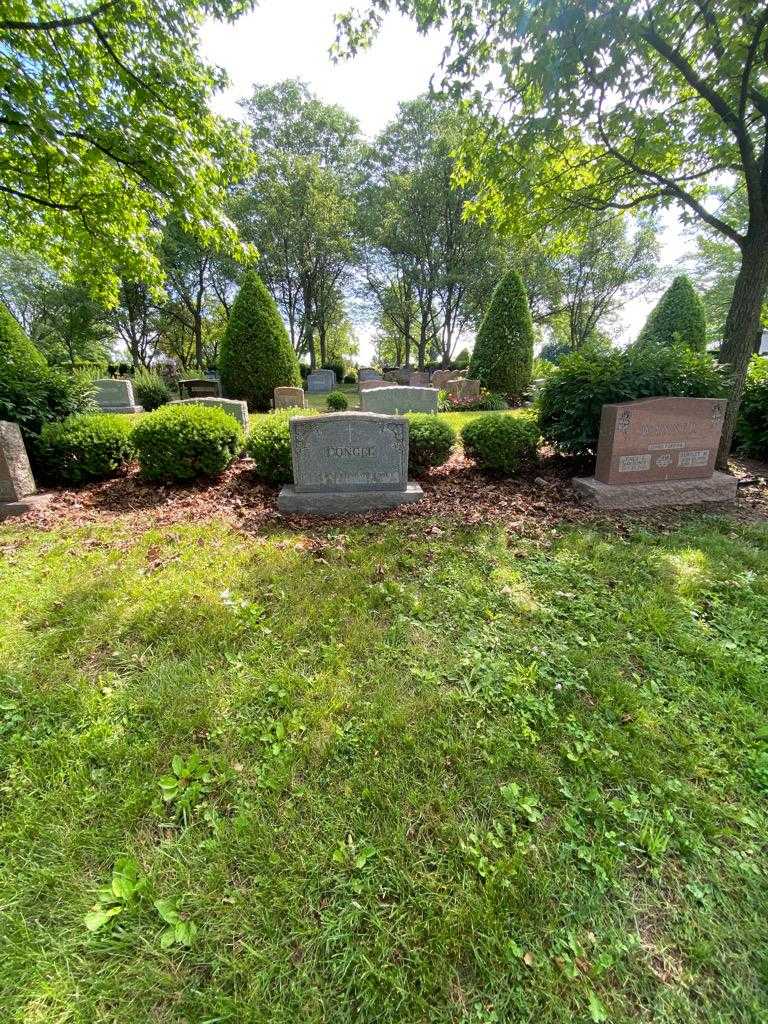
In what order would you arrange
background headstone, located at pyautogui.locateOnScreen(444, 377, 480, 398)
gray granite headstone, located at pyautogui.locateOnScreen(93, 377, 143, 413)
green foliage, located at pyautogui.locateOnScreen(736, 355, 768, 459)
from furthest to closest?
gray granite headstone, located at pyautogui.locateOnScreen(93, 377, 143, 413), background headstone, located at pyautogui.locateOnScreen(444, 377, 480, 398), green foliage, located at pyautogui.locateOnScreen(736, 355, 768, 459)

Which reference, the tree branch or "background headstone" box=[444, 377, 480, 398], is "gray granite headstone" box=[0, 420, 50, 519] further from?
"background headstone" box=[444, 377, 480, 398]

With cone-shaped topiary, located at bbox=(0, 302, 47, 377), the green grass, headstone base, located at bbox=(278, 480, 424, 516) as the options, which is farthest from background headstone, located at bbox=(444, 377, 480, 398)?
the green grass

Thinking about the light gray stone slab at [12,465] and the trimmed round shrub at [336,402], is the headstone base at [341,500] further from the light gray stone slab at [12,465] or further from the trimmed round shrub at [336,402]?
the trimmed round shrub at [336,402]

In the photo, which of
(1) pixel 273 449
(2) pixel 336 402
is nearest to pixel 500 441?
(1) pixel 273 449

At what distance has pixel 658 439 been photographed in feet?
16.6

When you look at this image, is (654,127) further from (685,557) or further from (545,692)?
(545,692)

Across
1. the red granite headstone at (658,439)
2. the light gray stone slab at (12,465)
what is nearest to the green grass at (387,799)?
the red granite headstone at (658,439)

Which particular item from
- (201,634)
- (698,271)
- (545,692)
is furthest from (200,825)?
(698,271)

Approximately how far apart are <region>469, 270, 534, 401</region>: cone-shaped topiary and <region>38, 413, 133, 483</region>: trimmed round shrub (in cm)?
1192

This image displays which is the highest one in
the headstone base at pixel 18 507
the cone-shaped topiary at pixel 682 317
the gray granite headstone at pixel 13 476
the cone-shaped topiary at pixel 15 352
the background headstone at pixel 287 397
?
the cone-shaped topiary at pixel 682 317

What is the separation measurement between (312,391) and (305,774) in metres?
24.2

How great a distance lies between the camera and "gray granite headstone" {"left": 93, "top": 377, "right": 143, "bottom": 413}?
13859mm

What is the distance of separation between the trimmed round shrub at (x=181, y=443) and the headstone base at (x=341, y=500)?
120cm

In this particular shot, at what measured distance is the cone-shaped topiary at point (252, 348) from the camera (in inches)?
493
